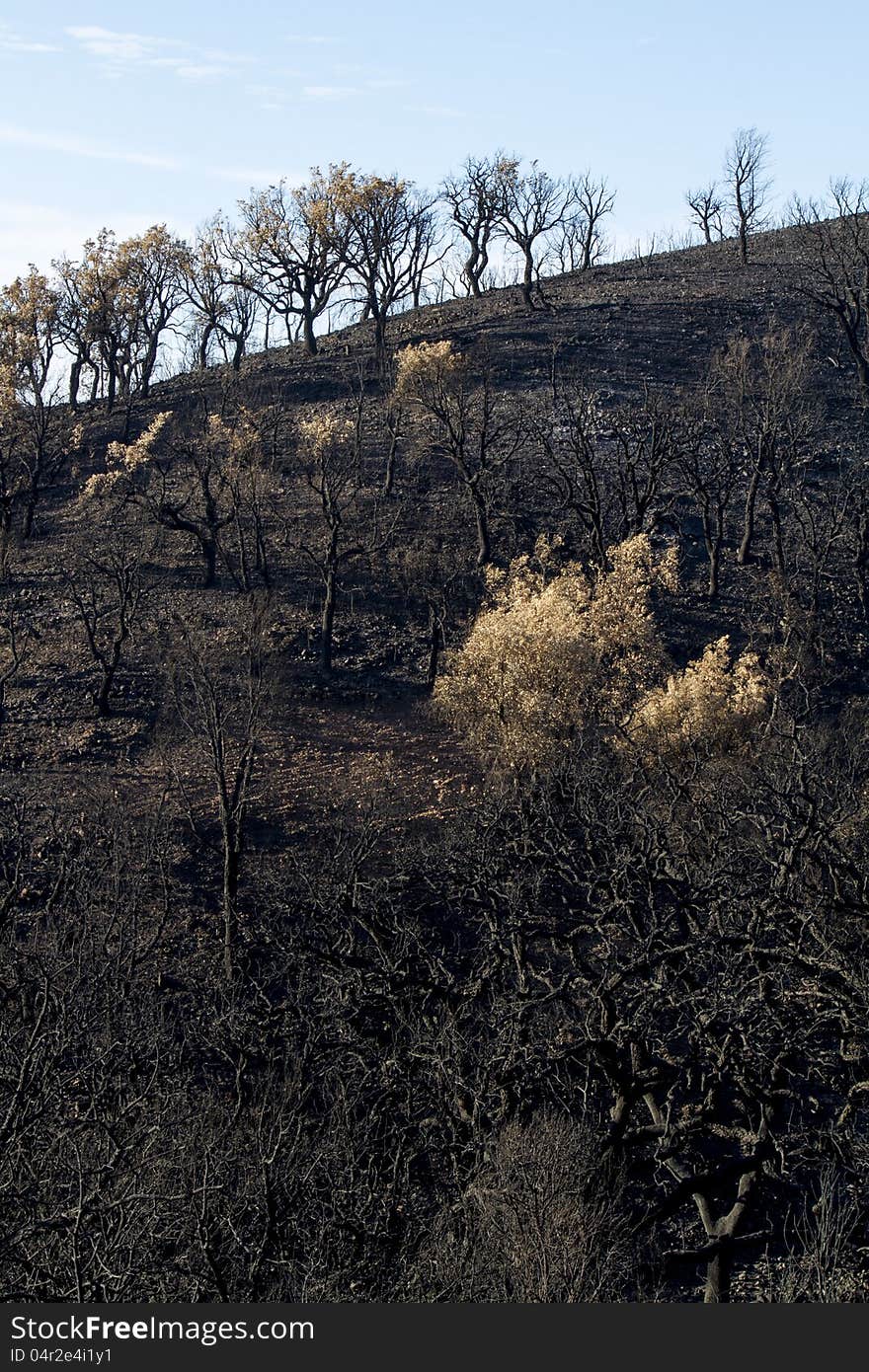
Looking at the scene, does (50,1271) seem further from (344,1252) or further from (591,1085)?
(591,1085)

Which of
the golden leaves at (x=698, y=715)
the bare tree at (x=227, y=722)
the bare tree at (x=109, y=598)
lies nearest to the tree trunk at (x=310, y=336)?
the bare tree at (x=109, y=598)

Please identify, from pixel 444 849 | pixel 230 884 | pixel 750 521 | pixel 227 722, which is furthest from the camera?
pixel 750 521

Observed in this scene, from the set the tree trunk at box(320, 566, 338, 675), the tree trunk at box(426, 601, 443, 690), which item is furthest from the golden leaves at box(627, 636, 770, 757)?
the tree trunk at box(320, 566, 338, 675)

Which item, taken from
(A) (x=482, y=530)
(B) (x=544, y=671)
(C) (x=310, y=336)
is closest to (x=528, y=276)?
(C) (x=310, y=336)

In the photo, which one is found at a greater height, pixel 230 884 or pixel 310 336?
pixel 310 336

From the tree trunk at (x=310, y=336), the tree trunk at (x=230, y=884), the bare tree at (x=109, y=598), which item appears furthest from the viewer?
the tree trunk at (x=310, y=336)

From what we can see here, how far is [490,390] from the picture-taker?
7750cm

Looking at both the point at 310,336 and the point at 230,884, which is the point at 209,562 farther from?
the point at 310,336

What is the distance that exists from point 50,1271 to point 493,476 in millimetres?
54403

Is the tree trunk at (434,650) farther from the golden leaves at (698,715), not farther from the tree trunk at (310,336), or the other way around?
the tree trunk at (310,336)

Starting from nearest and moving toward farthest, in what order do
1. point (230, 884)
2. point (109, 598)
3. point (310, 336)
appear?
1. point (230, 884)
2. point (109, 598)
3. point (310, 336)

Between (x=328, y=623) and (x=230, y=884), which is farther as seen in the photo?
(x=328, y=623)

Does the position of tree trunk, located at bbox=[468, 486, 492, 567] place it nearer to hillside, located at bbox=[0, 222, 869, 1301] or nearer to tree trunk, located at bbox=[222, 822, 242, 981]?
hillside, located at bbox=[0, 222, 869, 1301]

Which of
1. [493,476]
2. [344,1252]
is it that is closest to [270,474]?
[493,476]
